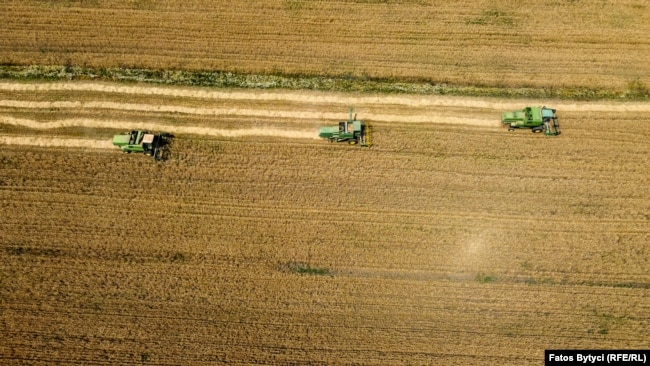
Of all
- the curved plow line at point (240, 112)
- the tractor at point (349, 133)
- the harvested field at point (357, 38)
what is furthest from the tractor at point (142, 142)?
the tractor at point (349, 133)

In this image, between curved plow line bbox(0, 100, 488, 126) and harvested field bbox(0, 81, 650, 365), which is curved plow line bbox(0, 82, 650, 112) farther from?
curved plow line bbox(0, 100, 488, 126)

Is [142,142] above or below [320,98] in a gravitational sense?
below

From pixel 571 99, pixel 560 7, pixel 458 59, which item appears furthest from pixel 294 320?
pixel 560 7

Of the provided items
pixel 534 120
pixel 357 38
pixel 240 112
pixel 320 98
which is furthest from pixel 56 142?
pixel 534 120

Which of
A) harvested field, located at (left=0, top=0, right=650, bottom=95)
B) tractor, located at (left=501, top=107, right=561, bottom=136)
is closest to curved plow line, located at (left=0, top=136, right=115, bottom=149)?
harvested field, located at (left=0, top=0, right=650, bottom=95)

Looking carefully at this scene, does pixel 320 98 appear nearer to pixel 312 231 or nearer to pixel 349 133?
pixel 349 133

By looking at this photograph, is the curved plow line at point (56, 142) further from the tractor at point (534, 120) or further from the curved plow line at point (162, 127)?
the tractor at point (534, 120)

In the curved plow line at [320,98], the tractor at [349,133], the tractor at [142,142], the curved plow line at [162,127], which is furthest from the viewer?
the curved plow line at [320,98]
